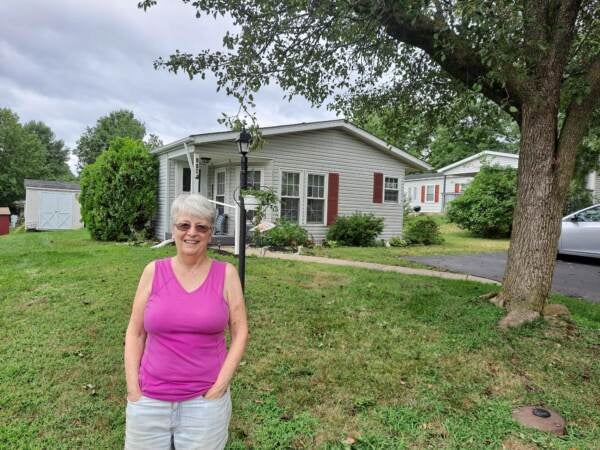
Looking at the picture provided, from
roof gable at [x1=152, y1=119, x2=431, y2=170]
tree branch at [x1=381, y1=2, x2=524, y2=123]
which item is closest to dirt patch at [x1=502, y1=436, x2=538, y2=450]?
tree branch at [x1=381, y1=2, x2=524, y2=123]

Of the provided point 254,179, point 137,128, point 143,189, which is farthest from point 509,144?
point 137,128

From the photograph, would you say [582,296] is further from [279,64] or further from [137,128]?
[137,128]

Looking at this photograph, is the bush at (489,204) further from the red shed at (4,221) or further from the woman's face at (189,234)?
the red shed at (4,221)

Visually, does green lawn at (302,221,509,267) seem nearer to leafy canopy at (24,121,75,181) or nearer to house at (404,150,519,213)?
house at (404,150,519,213)

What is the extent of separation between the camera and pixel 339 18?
4.60 m

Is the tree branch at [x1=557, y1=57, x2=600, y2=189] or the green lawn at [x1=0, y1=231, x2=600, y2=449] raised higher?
the tree branch at [x1=557, y1=57, x2=600, y2=189]

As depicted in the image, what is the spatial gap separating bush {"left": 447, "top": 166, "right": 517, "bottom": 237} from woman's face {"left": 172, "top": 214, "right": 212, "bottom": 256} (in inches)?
614

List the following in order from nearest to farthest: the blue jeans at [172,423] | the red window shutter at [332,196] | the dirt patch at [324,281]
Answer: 1. the blue jeans at [172,423]
2. the dirt patch at [324,281]
3. the red window shutter at [332,196]

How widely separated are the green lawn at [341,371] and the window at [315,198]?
6583mm

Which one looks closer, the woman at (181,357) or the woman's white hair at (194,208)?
the woman at (181,357)

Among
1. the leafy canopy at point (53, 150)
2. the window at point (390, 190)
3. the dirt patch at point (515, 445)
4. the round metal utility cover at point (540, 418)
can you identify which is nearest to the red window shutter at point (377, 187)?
the window at point (390, 190)

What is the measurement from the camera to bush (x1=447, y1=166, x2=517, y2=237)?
1540cm

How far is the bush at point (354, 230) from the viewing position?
12008 millimetres

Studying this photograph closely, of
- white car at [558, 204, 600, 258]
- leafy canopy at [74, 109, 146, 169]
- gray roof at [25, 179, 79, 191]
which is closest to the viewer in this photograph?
white car at [558, 204, 600, 258]
